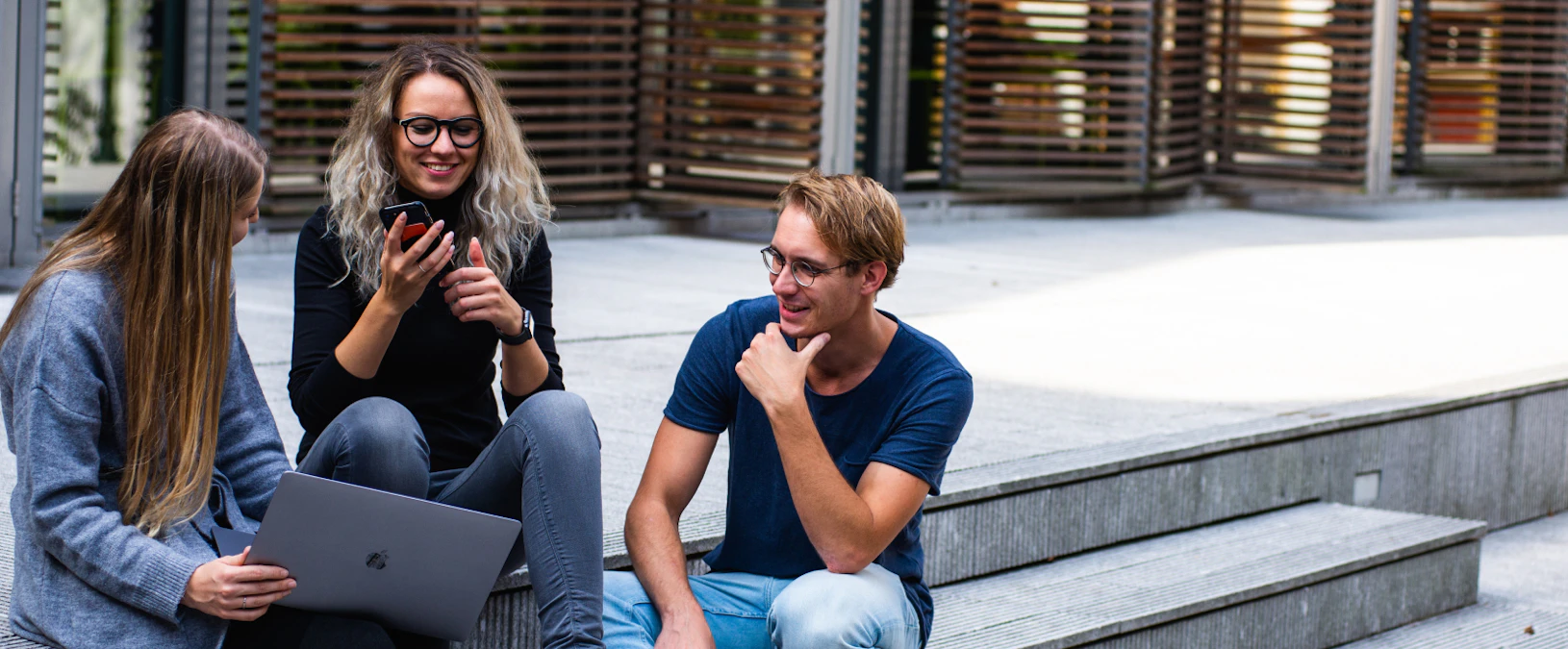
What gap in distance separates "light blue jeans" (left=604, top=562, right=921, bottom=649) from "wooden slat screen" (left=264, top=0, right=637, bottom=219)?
5409mm

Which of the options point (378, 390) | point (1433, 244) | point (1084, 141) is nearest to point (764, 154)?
point (1084, 141)

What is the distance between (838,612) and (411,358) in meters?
0.87

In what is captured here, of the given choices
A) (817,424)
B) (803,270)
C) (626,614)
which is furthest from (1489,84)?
(626,614)

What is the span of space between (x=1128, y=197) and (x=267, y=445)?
33.4 feet

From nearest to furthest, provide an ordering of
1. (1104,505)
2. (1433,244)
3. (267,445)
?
(267,445)
(1104,505)
(1433,244)

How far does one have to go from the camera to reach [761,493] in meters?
2.85

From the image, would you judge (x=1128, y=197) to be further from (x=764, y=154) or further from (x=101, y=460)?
(x=101, y=460)

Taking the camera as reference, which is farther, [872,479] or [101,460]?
[872,479]

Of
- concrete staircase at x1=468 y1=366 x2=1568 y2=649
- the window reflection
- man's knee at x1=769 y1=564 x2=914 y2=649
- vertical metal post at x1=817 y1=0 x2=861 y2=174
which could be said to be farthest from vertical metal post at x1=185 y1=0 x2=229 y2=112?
man's knee at x1=769 y1=564 x2=914 y2=649

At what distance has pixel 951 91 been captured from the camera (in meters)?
11.4

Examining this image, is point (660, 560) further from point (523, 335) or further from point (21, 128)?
point (21, 128)

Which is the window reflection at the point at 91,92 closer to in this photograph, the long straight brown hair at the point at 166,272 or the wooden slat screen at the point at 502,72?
the wooden slat screen at the point at 502,72

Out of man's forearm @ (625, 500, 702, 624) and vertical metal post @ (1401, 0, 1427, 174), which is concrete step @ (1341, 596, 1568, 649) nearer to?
man's forearm @ (625, 500, 702, 624)

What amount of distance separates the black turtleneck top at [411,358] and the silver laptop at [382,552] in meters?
0.42
